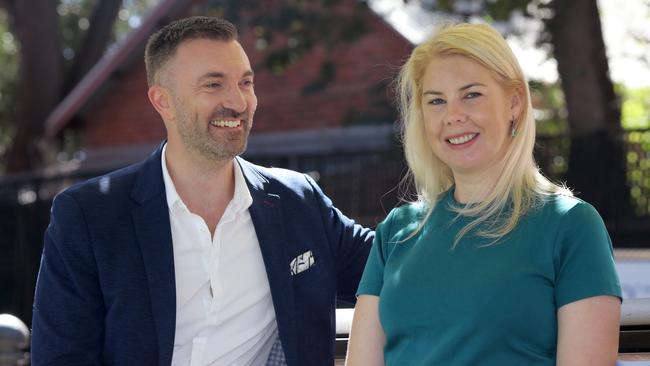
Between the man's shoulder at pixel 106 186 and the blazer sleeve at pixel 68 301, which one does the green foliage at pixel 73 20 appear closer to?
the man's shoulder at pixel 106 186

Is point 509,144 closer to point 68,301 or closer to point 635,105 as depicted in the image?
point 68,301

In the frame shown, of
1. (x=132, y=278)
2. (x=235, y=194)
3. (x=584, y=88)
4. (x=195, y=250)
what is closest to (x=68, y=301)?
(x=132, y=278)

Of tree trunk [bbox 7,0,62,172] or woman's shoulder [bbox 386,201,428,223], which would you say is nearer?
woman's shoulder [bbox 386,201,428,223]

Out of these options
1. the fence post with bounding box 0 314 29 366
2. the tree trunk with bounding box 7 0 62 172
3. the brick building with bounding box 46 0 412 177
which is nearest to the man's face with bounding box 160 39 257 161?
the fence post with bounding box 0 314 29 366

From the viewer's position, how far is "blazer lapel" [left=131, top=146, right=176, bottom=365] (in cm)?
295

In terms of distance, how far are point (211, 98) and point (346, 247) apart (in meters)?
0.66

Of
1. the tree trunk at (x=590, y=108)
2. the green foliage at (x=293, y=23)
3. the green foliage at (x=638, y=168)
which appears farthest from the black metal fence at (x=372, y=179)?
the green foliage at (x=293, y=23)

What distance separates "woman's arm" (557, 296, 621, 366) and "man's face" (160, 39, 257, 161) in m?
1.23

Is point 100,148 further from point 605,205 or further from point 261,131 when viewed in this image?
point 605,205

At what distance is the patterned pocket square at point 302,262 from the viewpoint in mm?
3188

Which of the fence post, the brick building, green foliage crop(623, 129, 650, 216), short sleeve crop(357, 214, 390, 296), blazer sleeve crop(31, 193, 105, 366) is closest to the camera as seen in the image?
the fence post

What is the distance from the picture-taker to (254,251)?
3199 millimetres

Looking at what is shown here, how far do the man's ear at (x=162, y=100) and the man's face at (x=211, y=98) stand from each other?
0.03 metres

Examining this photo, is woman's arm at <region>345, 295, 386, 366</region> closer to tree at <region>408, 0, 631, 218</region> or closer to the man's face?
the man's face
